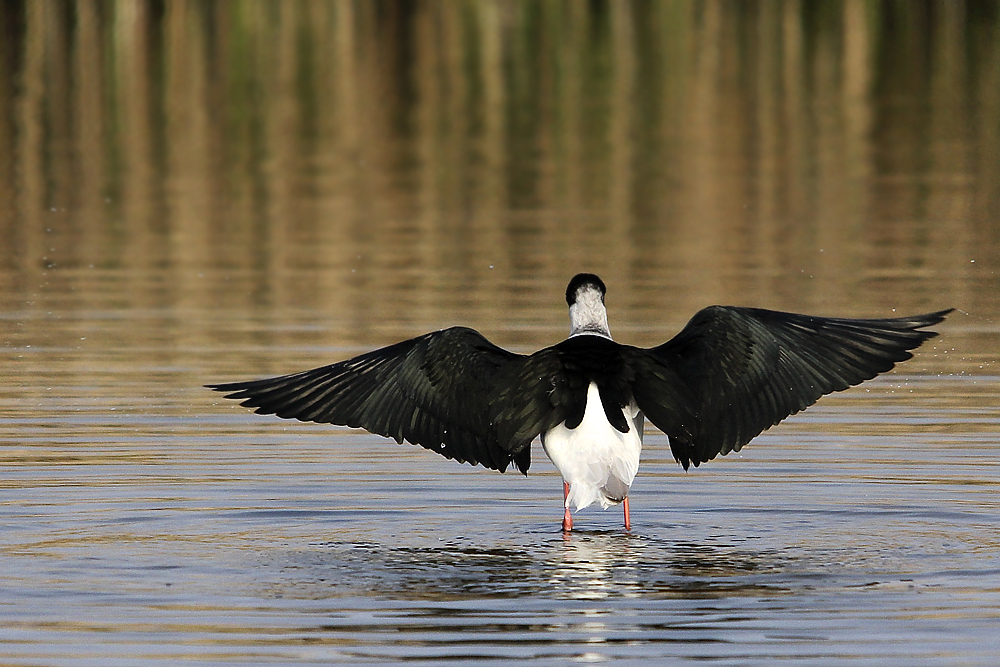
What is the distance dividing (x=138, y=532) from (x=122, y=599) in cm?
134

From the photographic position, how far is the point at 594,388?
8734mm

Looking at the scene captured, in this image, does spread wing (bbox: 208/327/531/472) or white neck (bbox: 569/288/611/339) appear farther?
white neck (bbox: 569/288/611/339)

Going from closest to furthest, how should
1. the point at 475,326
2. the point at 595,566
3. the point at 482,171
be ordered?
the point at 595,566, the point at 475,326, the point at 482,171

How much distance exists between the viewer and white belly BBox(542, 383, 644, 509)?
8.68m

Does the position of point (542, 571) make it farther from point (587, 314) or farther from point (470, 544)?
point (587, 314)

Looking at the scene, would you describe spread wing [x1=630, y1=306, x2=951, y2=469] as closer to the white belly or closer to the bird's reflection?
the white belly

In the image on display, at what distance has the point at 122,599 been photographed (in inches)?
295

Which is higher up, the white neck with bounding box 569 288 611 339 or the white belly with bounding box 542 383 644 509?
the white neck with bounding box 569 288 611 339

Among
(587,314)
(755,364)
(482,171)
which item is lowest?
(755,364)

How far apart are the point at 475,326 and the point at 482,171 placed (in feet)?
40.5

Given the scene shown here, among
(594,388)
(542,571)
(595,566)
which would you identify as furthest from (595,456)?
(542,571)

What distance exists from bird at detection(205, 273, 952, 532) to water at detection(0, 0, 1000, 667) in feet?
1.35

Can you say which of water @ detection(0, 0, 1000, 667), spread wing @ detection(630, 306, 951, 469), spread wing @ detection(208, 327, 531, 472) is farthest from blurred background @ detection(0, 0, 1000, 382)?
spread wing @ detection(630, 306, 951, 469)

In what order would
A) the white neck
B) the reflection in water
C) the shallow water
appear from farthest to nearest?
the white neck < the reflection in water < the shallow water
